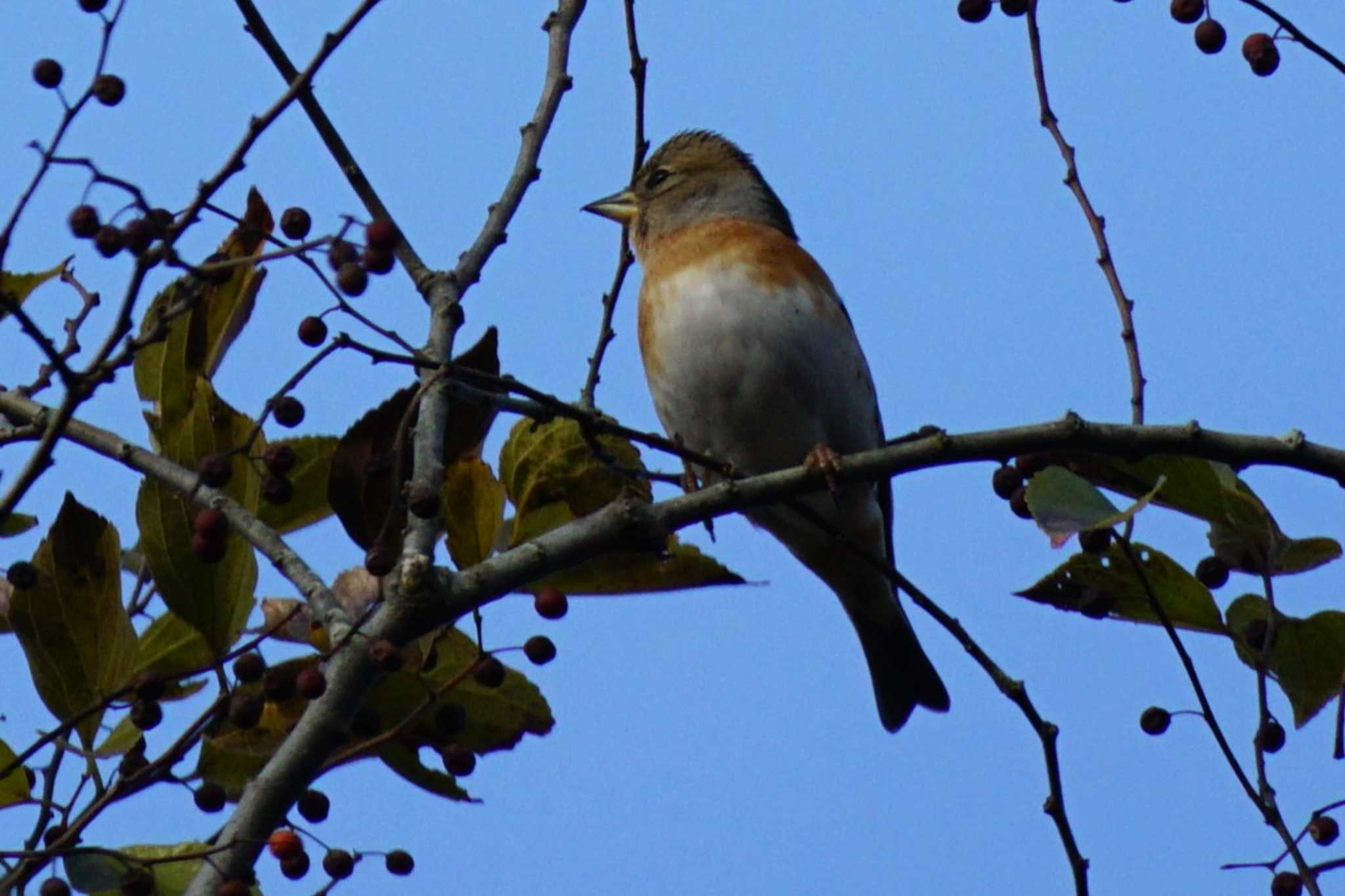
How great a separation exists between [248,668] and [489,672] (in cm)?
39

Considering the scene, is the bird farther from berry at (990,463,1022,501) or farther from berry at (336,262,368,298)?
berry at (336,262,368,298)

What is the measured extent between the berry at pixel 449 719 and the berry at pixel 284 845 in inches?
11.8

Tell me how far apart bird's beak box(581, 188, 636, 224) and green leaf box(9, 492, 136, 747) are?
3.51 meters

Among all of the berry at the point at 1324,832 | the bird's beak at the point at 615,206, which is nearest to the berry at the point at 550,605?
the berry at the point at 1324,832

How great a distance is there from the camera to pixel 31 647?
2832 mm

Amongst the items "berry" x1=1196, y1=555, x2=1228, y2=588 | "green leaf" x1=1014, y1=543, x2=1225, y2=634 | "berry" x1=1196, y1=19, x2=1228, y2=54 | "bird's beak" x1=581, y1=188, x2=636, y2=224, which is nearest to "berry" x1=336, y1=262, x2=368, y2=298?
"green leaf" x1=1014, y1=543, x2=1225, y2=634

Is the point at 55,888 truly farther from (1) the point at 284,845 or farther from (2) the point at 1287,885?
(2) the point at 1287,885

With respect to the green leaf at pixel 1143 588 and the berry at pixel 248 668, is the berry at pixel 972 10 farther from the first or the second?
the berry at pixel 248 668

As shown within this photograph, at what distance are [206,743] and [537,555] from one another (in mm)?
658

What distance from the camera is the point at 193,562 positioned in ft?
9.32

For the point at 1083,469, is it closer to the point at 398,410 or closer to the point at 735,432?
the point at 398,410

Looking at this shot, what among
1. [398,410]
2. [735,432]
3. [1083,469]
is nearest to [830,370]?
[735,432]

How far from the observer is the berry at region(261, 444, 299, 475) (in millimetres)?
2855

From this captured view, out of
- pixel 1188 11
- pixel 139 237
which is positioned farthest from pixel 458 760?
pixel 1188 11
